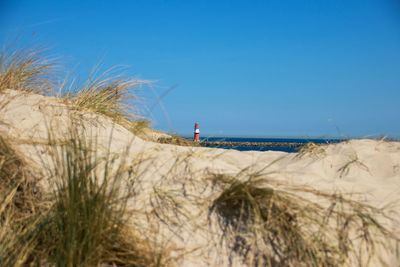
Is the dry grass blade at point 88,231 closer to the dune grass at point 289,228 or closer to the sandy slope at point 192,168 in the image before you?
the sandy slope at point 192,168

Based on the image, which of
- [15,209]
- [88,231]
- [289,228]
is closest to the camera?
[88,231]

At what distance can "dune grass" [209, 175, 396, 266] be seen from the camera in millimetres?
1882

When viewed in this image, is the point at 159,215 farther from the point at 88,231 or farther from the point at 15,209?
the point at 15,209

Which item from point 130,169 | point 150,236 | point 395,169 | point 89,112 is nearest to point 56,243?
point 150,236

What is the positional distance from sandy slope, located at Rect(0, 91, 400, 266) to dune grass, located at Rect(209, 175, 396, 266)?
9cm

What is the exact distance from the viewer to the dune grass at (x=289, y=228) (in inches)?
74.1

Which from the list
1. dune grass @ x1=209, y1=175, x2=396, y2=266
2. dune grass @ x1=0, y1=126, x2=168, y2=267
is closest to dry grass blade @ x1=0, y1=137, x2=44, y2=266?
dune grass @ x1=0, y1=126, x2=168, y2=267

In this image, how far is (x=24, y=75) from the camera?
3.84 metres

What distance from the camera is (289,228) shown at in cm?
192

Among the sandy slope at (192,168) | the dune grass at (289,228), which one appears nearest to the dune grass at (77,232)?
the sandy slope at (192,168)

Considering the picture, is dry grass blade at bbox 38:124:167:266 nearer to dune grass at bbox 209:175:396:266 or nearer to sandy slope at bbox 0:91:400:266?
sandy slope at bbox 0:91:400:266

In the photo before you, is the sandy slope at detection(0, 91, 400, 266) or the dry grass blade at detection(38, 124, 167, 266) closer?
the dry grass blade at detection(38, 124, 167, 266)

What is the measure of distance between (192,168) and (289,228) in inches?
27.6

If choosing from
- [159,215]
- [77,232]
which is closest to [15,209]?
[77,232]
